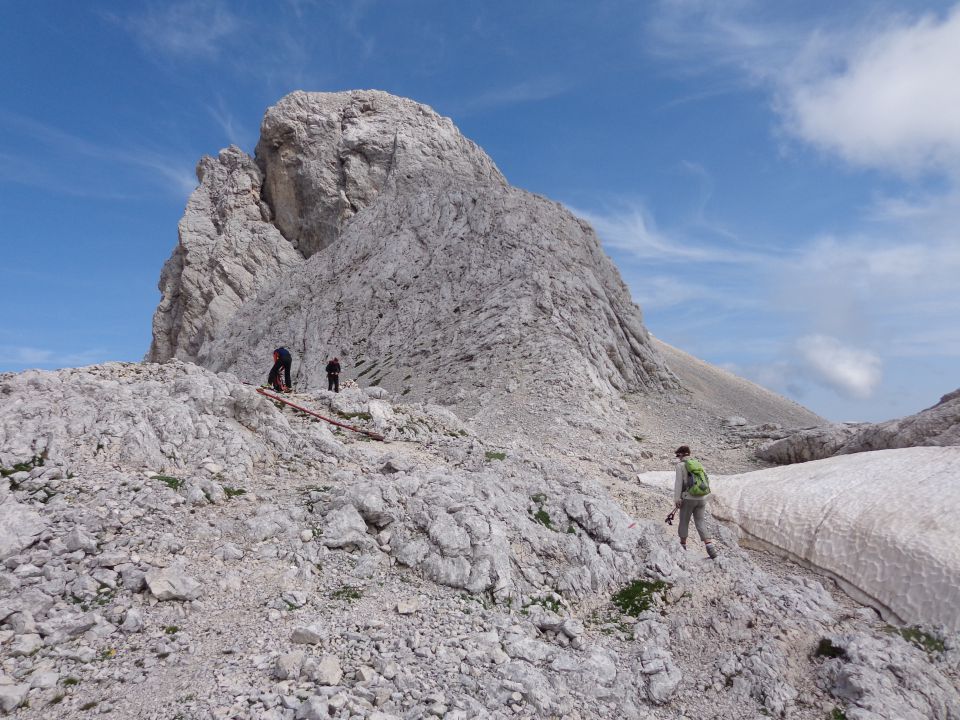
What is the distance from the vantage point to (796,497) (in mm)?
13820

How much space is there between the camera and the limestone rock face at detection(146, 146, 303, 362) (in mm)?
51312

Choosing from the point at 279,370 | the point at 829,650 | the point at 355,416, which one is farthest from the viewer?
the point at 279,370

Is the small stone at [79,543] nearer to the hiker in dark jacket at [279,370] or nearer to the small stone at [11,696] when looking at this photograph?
the small stone at [11,696]

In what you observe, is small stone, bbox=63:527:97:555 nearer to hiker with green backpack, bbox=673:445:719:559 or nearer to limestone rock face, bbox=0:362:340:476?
limestone rock face, bbox=0:362:340:476

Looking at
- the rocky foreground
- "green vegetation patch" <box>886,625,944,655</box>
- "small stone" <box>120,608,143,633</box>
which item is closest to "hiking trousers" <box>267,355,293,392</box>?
the rocky foreground

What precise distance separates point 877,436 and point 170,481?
2125 cm

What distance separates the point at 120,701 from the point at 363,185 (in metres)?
47.3

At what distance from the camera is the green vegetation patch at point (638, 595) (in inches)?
409

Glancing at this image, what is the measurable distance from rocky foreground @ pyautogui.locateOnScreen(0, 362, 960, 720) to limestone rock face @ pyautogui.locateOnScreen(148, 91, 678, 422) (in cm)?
1363

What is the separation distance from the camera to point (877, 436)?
20.6 metres

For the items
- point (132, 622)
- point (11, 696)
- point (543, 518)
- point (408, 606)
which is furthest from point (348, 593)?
point (543, 518)

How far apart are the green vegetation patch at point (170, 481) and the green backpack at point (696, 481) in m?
9.70

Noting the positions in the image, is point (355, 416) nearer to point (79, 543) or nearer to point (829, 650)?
point (79, 543)

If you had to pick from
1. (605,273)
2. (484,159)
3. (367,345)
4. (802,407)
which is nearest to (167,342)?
(367,345)
